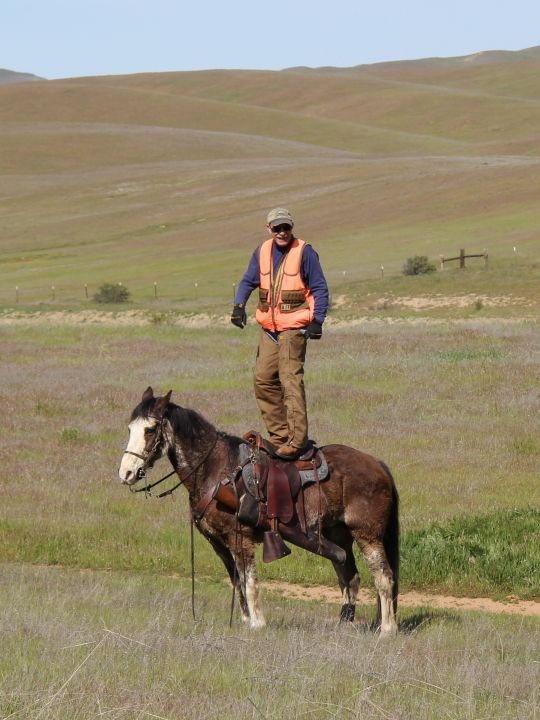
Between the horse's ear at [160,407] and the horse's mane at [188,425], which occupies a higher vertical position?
the horse's ear at [160,407]

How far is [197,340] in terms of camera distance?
34156 millimetres

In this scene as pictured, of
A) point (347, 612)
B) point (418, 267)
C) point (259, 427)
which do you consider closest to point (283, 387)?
point (347, 612)

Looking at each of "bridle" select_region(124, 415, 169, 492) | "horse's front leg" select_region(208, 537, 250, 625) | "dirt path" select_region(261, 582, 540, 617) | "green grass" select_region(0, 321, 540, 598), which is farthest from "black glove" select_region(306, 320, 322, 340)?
"green grass" select_region(0, 321, 540, 598)

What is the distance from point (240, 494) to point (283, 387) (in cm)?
115

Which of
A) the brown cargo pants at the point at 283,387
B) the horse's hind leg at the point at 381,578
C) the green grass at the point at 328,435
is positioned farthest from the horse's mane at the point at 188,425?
the green grass at the point at 328,435

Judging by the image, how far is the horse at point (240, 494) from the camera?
9.56 meters

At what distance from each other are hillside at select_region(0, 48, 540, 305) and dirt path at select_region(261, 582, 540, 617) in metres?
40.5

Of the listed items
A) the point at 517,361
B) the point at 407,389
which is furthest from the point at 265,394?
the point at 517,361

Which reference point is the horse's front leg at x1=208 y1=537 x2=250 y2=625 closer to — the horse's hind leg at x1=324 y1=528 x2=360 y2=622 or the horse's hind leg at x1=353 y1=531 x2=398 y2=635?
the horse's hind leg at x1=324 y1=528 x2=360 y2=622

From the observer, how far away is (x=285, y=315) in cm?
1041

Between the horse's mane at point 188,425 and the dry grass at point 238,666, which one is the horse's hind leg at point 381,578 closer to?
the dry grass at point 238,666

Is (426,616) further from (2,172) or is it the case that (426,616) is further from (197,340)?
(2,172)

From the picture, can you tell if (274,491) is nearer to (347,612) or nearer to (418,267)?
(347,612)

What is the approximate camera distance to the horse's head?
30.3 feet
